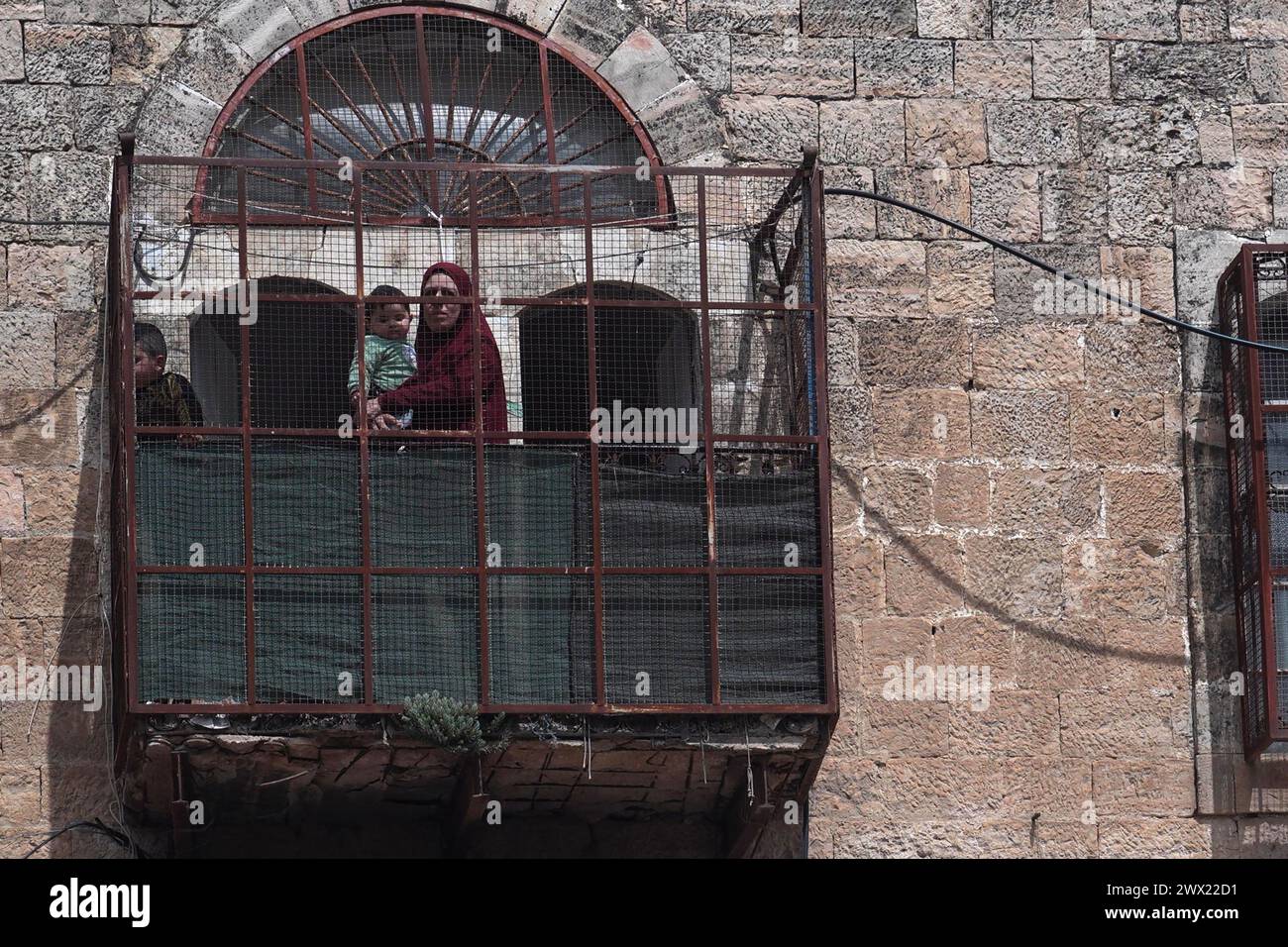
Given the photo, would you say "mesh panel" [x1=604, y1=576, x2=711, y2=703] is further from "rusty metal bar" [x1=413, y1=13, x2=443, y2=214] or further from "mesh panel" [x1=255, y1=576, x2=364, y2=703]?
"rusty metal bar" [x1=413, y1=13, x2=443, y2=214]

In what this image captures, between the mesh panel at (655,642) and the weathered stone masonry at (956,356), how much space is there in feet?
3.34

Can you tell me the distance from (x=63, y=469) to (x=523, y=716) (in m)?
2.20

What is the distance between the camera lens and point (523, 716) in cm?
962

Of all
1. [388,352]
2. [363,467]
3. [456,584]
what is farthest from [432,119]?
[456,584]

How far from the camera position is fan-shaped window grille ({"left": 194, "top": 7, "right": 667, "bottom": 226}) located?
10891mm

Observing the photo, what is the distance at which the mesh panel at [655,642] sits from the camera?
31.9ft

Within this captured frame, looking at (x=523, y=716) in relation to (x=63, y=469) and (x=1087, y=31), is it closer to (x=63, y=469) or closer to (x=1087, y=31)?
(x=63, y=469)

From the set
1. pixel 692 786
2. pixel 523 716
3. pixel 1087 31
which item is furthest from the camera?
pixel 1087 31

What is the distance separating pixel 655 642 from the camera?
974cm

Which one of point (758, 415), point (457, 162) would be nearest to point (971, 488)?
point (758, 415)

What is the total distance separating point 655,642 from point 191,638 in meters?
1.66

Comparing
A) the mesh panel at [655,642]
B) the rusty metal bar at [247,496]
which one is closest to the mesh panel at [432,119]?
the rusty metal bar at [247,496]

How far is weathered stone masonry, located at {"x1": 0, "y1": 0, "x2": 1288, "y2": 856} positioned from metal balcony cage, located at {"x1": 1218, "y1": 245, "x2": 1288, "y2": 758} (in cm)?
11

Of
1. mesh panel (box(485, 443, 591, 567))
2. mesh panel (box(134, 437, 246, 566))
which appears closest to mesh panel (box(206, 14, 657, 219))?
mesh panel (box(485, 443, 591, 567))
